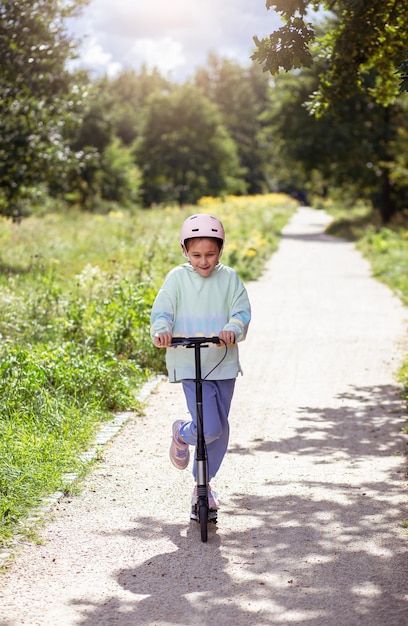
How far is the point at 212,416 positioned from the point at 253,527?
27.8 inches

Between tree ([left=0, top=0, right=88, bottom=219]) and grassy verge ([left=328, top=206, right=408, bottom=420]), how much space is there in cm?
777

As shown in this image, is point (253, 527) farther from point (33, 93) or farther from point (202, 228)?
point (33, 93)

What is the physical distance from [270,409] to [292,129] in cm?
3415

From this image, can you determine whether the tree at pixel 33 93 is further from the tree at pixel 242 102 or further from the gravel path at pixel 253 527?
the tree at pixel 242 102

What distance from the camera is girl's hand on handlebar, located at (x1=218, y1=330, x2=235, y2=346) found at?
488cm

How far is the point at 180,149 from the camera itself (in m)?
60.8

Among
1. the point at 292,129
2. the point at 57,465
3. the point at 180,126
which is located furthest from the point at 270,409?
the point at 180,126

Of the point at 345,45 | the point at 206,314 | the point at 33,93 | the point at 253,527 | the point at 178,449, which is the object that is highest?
the point at 33,93

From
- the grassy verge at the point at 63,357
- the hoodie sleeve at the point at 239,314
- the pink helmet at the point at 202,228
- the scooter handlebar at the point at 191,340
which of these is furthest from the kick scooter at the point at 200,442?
the grassy verge at the point at 63,357

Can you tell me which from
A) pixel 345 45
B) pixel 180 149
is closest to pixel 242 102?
pixel 180 149

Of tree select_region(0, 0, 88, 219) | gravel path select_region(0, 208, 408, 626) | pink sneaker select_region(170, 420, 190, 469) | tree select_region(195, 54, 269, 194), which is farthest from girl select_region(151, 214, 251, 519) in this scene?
→ tree select_region(195, 54, 269, 194)

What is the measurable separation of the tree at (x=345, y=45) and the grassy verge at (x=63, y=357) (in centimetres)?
313

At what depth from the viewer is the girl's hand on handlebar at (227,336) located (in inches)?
192

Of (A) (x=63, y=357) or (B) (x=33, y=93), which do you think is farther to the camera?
(B) (x=33, y=93)
